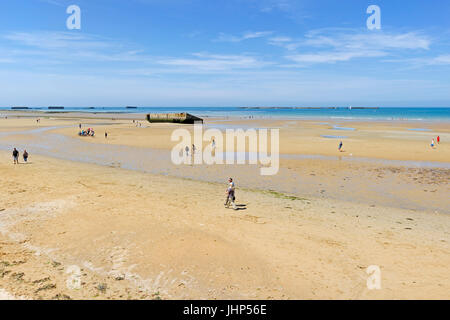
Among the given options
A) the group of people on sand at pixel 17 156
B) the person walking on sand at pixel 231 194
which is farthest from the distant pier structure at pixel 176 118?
the person walking on sand at pixel 231 194

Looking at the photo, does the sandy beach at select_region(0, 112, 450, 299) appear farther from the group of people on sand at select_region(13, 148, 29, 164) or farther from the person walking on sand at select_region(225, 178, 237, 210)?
the group of people on sand at select_region(13, 148, 29, 164)

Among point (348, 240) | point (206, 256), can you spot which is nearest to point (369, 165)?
point (348, 240)

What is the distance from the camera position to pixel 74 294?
7570 millimetres

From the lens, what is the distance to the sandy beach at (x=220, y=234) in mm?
8133

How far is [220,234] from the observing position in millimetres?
11438

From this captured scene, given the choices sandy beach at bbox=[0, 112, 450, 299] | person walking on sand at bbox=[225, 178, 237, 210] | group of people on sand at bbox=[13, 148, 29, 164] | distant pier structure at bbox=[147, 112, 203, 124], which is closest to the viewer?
sandy beach at bbox=[0, 112, 450, 299]

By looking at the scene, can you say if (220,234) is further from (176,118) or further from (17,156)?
(176,118)

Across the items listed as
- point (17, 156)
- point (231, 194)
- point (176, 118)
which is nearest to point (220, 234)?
point (231, 194)

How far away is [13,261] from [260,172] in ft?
58.2

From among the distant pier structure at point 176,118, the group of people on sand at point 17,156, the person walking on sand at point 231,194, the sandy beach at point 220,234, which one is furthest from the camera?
the distant pier structure at point 176,118

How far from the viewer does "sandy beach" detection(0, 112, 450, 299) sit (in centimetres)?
813

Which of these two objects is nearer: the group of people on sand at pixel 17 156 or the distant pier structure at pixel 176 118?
the group of people on sand at pixel 17 156

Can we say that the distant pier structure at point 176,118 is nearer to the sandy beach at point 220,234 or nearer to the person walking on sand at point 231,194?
the sandy beach at point 220,234

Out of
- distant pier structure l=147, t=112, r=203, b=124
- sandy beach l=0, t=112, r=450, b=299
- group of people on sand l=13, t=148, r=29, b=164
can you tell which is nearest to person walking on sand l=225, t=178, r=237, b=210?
sandy beach l=0, t=112, r=450, b=299
